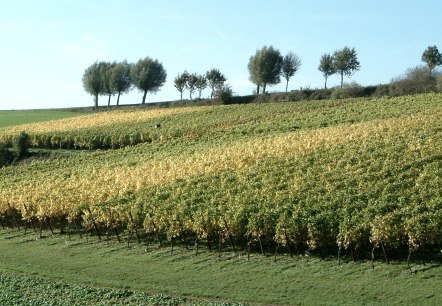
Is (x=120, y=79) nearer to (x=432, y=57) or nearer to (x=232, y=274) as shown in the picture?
(x=432, y=57)

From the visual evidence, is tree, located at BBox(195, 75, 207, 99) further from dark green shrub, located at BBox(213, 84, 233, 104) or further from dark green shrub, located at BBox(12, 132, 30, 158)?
dark green shrub, located at BBox(12, 132, 30, 158)

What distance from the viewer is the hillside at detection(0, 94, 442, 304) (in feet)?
75.4

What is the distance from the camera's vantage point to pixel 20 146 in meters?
67.1

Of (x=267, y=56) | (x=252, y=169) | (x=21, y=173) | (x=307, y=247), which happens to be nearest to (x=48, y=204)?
(x=252, y=169)

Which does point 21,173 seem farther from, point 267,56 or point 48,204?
point 267,56

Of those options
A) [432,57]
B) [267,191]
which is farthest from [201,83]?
[267,191]

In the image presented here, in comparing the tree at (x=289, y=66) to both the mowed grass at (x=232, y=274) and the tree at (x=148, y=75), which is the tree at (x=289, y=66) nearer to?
the tree at (x=148, y=75)

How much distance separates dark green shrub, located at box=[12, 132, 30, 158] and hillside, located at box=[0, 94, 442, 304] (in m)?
12.7

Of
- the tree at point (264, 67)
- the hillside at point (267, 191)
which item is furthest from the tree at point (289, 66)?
the hillside at point (267, 191)

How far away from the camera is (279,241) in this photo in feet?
77.3

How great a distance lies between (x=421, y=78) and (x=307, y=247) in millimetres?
64824

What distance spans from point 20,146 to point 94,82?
58101 millimetres

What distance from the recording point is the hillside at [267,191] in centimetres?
2298

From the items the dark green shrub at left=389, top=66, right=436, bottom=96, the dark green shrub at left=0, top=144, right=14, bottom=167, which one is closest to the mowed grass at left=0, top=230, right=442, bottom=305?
the dark green shrub at left=0, top=144, right=14, bottom=167
